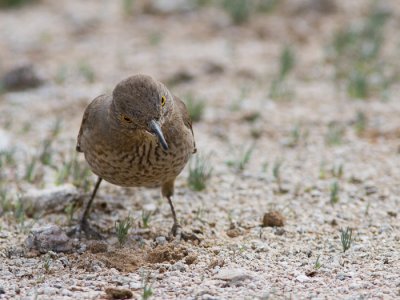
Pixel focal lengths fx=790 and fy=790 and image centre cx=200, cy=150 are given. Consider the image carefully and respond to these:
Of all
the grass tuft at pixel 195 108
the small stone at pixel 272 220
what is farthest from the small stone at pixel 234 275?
the grass tuft at pixel 195 108

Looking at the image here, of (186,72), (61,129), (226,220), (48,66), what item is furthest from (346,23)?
(226,220)

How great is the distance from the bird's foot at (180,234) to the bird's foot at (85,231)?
1.81ft

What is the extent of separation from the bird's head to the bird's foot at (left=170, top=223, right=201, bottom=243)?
95cm

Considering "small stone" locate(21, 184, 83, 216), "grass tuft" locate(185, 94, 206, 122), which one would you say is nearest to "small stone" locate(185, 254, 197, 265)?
"small stone" locate(21, 184, 83, 216)

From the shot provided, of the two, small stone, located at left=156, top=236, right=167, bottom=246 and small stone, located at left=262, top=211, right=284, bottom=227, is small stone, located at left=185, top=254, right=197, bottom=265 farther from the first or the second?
small stone, located at left=262, top=211, right=284, bottom=227

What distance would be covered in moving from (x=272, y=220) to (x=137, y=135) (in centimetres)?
134

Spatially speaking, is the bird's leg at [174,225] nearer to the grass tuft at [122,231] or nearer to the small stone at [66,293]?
the grass tuft at [122,231]

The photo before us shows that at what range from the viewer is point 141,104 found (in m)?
5.36

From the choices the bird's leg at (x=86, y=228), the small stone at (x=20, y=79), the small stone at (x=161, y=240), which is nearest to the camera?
the small stone at (x=161, y=240)

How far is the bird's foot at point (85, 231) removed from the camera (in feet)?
19.7

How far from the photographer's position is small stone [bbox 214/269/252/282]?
491cm

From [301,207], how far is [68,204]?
1.92m

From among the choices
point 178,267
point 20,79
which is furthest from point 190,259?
point 20,79

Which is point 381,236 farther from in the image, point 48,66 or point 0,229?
point 48,66
